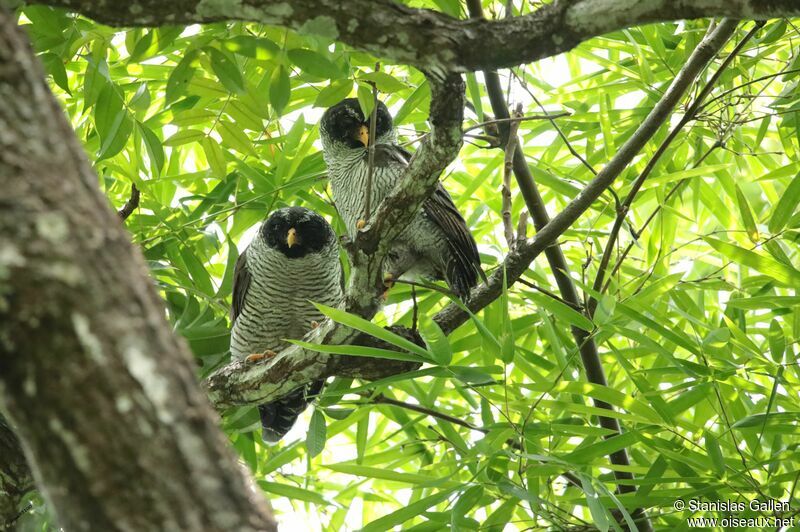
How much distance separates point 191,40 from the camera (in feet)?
7.86

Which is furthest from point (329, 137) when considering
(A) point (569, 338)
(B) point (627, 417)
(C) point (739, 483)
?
(C) point (739, 483)

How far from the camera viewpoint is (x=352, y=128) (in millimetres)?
4375

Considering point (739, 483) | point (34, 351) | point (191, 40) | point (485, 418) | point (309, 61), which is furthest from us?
point (485, 418)

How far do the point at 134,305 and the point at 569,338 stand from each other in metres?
2.99

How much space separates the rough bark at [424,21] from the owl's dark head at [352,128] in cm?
242

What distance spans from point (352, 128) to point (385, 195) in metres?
0.73

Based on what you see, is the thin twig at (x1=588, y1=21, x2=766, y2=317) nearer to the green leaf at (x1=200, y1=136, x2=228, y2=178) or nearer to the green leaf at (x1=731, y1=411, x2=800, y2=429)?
the green leaf at (x1=731, y1=411, x2=800, y2=429)

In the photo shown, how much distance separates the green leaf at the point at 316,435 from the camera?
130 inches

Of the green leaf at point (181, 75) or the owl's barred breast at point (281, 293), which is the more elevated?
the green leaf at point (181, 75)

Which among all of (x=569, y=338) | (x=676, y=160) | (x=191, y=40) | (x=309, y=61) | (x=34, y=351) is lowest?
(x=569, y=338)

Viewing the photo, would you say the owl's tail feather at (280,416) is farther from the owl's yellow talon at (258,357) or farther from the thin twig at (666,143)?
the thin twig at (666,143)

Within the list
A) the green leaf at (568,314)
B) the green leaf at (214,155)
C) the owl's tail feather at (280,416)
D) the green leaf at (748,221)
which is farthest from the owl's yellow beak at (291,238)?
the green leaf at (748,221)

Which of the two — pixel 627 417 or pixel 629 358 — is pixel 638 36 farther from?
pixel 627 417

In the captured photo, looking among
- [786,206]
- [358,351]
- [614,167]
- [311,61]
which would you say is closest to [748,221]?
Result: [786,206]
